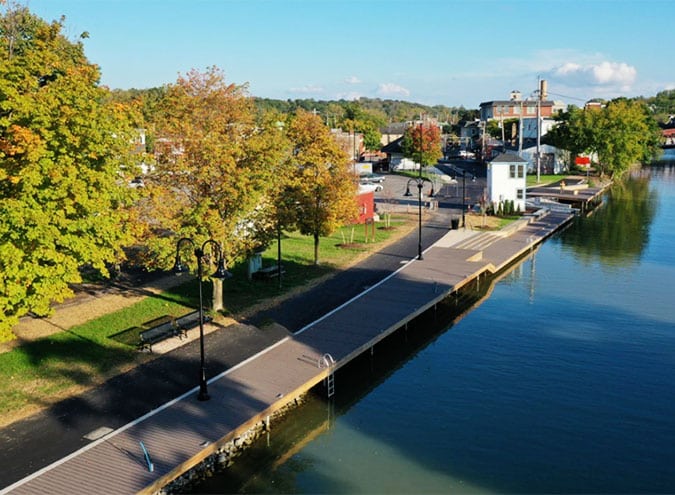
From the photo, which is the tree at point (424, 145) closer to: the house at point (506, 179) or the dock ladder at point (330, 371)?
the house at point (506, 179)

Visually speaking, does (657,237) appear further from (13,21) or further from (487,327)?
(13,21)

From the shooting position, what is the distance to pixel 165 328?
26.2 metres

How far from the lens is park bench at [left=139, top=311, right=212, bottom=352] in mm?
25094

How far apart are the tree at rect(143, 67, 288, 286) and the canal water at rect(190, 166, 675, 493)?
28.8ft

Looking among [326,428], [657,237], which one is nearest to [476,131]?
[657,237]

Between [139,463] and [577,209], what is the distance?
58.4 meters

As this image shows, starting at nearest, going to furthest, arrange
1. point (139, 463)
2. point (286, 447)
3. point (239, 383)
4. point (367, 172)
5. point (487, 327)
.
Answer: point (139, 463), point (286, 447), point (239, 383), point (487, 327), point (367, 172)

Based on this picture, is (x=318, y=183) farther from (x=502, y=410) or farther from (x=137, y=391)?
(x=502, y=410)

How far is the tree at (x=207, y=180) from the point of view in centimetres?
2773

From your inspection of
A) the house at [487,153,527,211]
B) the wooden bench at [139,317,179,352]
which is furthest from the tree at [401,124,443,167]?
the wooden bench at [139,317,179,352]

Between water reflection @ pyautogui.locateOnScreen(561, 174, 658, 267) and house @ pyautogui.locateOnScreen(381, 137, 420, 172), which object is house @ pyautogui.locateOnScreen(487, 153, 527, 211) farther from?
house @ pyautogui.locateOnScreen(381, 137, 420, 172)

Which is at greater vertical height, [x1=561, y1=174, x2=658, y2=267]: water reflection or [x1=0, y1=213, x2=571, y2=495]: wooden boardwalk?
[x1=561, y1=174, x2=658, y2=267]: water reflection

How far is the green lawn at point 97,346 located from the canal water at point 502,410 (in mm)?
7070

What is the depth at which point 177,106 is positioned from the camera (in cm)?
3152
